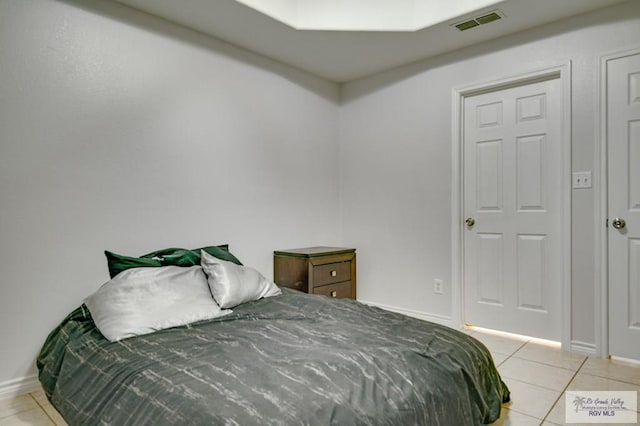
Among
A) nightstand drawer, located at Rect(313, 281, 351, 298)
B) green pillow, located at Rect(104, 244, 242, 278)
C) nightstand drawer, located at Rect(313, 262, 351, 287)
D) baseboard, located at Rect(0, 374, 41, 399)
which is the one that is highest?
green pillow, located at Rect(104, 244, 242, 278)

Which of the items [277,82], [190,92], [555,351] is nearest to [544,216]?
[555,351]

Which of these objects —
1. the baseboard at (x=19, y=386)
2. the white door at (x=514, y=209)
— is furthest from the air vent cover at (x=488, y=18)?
the baseboard at (x=19, y=386)

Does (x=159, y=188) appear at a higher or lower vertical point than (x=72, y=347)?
higher

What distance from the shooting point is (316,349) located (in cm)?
161

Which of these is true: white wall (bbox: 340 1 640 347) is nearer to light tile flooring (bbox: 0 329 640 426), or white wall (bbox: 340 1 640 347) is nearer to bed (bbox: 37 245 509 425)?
light tile flooring (bbox: 0 329 640 426)

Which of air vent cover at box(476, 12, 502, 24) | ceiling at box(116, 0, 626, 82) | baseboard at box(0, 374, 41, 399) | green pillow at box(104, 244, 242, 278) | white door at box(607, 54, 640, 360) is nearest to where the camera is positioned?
baseboard at box(0, 374, 41, 399)

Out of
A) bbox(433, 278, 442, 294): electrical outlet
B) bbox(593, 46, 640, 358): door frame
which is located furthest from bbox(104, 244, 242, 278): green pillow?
bbox(593, 46, 640, 358): door frame

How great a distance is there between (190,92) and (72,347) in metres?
1.88

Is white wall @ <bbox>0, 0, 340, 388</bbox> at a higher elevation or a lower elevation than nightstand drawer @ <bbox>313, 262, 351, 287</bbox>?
higher

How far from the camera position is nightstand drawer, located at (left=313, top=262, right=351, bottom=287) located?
3334 mm

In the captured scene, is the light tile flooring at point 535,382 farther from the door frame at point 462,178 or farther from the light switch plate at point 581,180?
the light switch plate at point 581,180

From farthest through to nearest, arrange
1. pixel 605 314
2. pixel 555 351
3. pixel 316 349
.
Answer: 1. pixel 555 351
2. pixel 605 314
3. pixel 316 349

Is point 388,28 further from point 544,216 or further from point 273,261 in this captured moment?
point 273,261

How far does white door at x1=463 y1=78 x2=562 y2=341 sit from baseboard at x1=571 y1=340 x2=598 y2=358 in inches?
5.5
